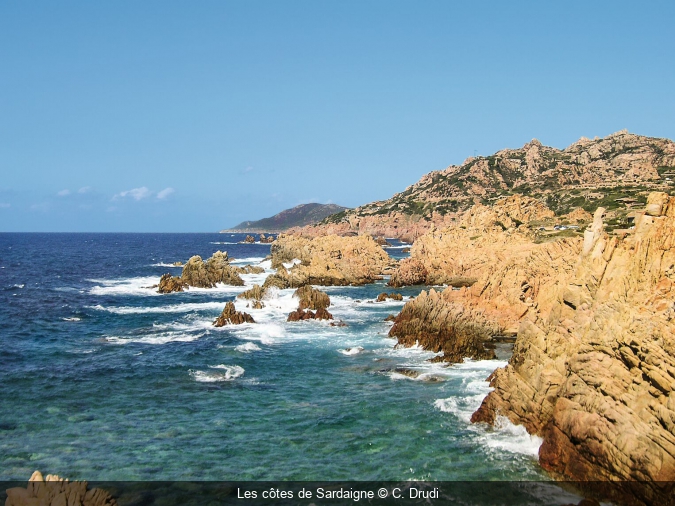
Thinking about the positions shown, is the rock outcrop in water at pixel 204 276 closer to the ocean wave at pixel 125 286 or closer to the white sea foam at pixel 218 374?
the ocean wave at pixel 125 286

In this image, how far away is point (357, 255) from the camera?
301 ft

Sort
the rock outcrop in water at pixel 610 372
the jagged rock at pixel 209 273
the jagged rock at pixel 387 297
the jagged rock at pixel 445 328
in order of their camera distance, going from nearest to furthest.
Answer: the rock outcrop in water at pixel 610 372
the jagged rock at pixel 445 328
the jagged rock at pixel 387 297
the jagged rock at pixel 209 273

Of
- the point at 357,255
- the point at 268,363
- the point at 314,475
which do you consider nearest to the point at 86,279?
the point at 357,255

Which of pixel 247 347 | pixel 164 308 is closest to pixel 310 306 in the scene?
pixel 247 347

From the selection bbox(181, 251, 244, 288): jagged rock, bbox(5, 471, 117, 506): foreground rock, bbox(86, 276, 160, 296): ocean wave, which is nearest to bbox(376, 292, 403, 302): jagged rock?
bbox(181, 251, 244, 288): jagged rock

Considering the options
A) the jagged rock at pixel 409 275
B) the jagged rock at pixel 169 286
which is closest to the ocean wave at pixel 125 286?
the jagged rock at pixel 169 286

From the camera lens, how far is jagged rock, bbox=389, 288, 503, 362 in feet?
121

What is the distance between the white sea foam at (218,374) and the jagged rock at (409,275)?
147 feet

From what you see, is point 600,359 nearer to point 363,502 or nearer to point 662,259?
point 662,259

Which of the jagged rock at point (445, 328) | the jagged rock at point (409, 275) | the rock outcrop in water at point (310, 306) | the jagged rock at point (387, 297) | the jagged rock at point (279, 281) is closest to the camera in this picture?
the jagged rock at point (445, 328)

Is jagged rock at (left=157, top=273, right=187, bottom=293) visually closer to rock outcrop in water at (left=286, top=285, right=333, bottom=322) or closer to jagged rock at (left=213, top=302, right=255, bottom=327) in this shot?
rock outcrop in water at (left=286, top=285, right=333, bottom=322)

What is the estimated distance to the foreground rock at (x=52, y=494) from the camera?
1407 centimetres

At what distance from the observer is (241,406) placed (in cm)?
2792

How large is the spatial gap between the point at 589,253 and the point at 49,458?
26489mm
